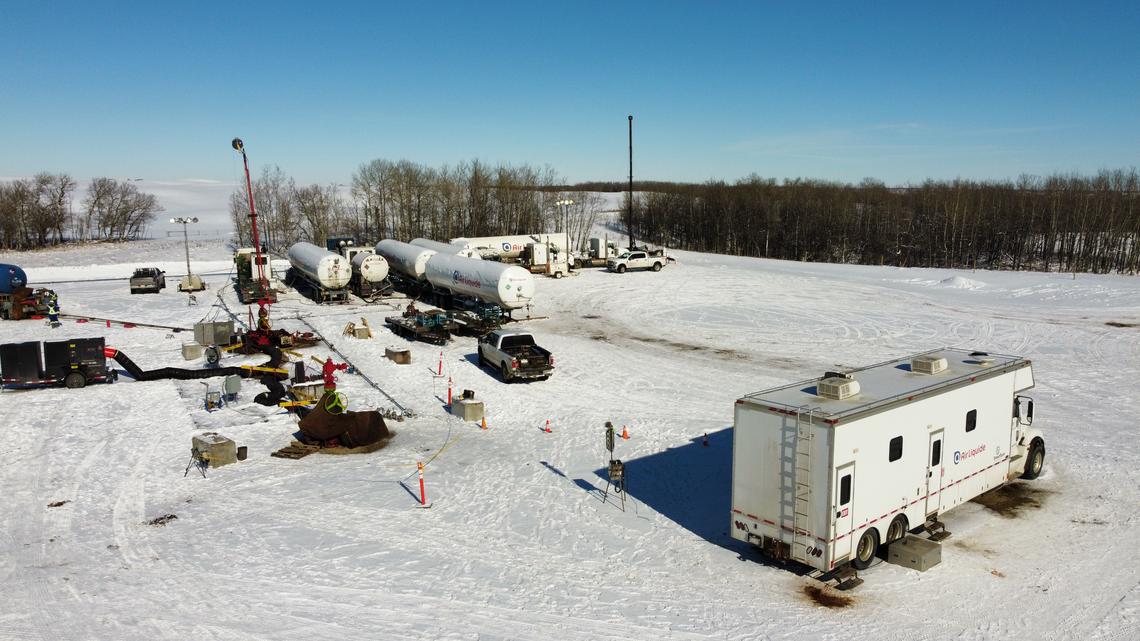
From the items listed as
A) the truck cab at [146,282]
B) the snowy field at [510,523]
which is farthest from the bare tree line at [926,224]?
the truck cab at [146,282]

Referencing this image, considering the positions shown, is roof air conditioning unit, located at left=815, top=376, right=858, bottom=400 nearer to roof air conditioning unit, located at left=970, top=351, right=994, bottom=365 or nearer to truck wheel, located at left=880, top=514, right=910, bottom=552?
truck wheel, located at left=880, top=514, right=910, bottom=552

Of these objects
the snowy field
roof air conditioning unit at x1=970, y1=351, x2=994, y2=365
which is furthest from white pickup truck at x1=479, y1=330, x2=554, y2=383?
roof air conditioning unit at x1=970, y1=351, x2=994, y2=365

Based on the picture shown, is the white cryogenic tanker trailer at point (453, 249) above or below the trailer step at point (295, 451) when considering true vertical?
above

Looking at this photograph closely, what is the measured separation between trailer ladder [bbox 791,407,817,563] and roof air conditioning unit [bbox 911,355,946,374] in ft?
12.8

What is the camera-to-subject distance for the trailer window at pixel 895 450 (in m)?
12.1

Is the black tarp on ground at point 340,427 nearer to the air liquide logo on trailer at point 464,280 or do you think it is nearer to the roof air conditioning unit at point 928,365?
the roof air conditioning unit at point 928,365

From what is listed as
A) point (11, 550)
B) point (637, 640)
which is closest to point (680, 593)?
point (637, 640)

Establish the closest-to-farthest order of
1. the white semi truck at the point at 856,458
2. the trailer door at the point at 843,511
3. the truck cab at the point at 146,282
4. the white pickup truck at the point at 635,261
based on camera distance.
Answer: the trailer door at the point at 843,511, the white semi truck at the point at 856,458, the truck cab at the point at 146,282, the white pickup truck at the point at 635,261

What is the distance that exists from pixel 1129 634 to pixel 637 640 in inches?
281

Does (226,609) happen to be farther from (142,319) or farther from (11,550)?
(142,319)

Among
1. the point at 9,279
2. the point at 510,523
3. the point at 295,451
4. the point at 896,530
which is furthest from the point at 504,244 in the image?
the point at 896,530

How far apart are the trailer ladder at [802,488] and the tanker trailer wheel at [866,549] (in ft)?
3.24

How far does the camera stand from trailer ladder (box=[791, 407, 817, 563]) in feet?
37.6

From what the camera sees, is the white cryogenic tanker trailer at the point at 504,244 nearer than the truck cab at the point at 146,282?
No
